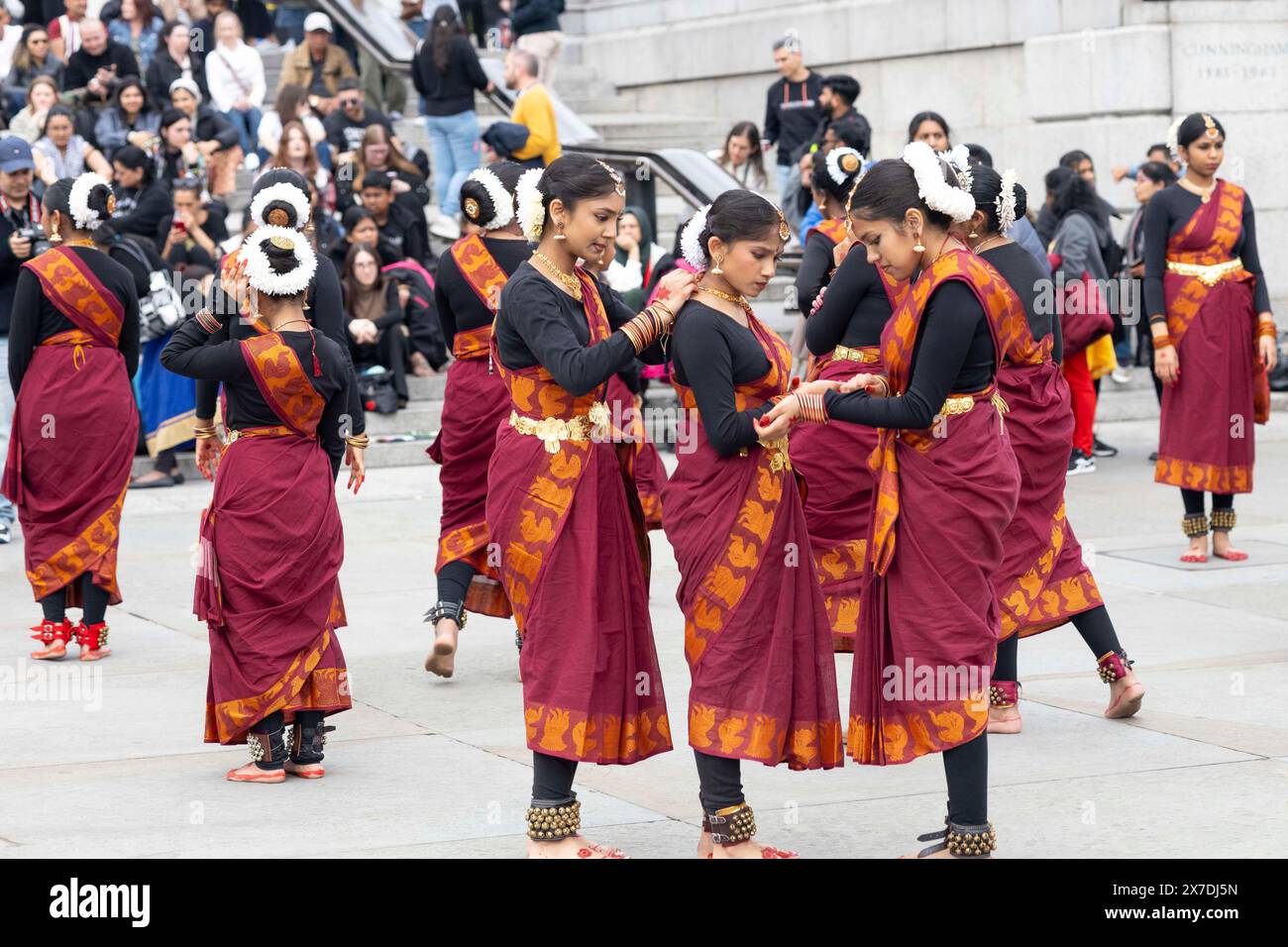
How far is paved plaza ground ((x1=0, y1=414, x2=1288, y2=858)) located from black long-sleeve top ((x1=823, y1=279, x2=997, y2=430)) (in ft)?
3.84

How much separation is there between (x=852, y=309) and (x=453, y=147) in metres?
10.7

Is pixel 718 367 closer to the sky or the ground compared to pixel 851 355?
closer to the sky

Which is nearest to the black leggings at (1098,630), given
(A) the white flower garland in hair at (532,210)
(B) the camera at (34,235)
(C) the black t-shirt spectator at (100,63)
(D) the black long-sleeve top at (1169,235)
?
(A) the white flower garland in hair at (532,210)

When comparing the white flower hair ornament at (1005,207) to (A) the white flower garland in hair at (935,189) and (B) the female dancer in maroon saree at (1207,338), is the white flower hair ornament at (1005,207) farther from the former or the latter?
(B) the female dancer in maroon saree at (1207,338)

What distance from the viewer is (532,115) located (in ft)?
53.2

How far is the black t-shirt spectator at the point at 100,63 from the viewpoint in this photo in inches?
678

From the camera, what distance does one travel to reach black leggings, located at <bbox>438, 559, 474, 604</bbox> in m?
7.75

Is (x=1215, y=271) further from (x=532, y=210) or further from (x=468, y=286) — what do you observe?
(x=532, y=210)

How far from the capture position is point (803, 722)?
5.09 metres

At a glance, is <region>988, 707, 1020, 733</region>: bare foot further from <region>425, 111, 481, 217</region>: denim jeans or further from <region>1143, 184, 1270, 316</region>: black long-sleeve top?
<region>425, 111, 481, 217</region>: denim jeans

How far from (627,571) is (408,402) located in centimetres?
917

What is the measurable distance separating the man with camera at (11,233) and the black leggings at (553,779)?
4012 mm

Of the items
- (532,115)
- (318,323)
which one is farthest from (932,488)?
(532,115)

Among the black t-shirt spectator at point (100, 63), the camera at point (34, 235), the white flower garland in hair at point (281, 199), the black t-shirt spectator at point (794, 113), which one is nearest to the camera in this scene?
the white flower garland in hair at point (281, 199)
